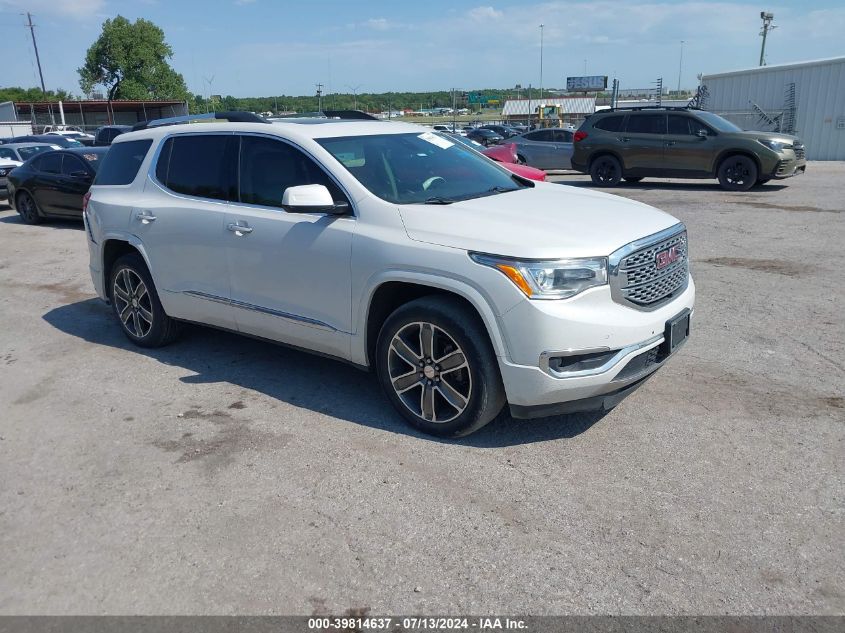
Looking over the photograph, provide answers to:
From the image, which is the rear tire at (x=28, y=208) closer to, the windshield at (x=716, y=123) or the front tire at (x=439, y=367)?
the front tire at (x=439, y=367)

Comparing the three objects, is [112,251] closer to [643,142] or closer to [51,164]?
[51,164]

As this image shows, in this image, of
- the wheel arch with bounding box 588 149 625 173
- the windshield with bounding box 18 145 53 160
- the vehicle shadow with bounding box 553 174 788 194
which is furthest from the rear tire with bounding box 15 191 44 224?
the wheel arch with bounding box 588 149 625 173

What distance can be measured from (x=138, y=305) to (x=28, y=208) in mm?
10230

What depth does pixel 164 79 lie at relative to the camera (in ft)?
297

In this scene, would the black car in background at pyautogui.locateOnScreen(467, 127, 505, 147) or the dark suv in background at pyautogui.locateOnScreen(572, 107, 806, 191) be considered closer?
the dark suv in background at pyautogui.locateOnScreen(572, 107, 806, 191)

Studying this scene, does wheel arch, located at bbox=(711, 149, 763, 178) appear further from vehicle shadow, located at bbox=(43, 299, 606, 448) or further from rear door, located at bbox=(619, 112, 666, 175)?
vehicle shadow, located at bbox=(43, 299, 606, 448)

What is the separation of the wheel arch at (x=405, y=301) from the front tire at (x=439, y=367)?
90mm

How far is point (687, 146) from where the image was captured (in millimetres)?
16094

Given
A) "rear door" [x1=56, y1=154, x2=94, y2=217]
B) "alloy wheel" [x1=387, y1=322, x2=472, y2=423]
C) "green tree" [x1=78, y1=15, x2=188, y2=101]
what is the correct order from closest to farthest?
"alloy wheel" [x1=387, y1=322, x2=472, y2=423] < "rear door" [x1=56, y1=154, x2=94, y2=217] < "green tree" [x1=78, y1=15, x2=188, y2=101]

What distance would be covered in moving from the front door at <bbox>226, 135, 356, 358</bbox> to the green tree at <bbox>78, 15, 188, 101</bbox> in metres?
92.0

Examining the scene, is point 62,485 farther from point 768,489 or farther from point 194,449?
point 768,489

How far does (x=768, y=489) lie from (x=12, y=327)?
22.4 feet

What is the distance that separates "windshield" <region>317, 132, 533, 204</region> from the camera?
4516 mm

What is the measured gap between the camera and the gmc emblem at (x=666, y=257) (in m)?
4.12
